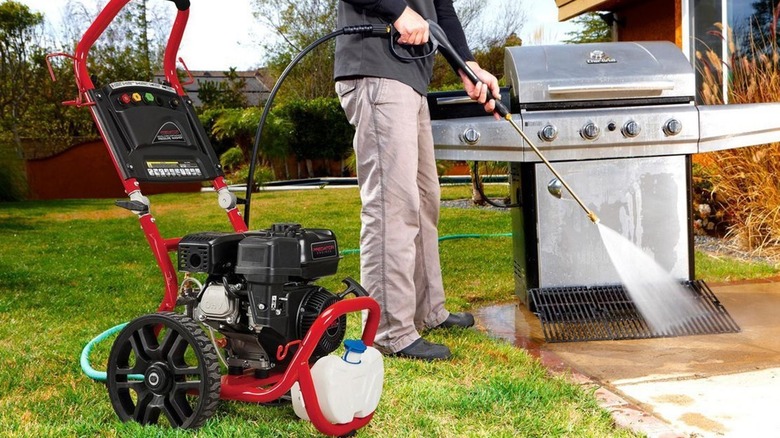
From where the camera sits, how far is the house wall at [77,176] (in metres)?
14.8

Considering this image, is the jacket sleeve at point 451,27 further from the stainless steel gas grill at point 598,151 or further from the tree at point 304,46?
the tree at point 304,46

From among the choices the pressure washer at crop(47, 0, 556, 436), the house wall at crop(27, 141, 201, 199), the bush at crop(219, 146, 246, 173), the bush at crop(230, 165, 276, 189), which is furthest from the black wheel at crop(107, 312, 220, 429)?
the bush at crop(219, 146, 246, 173)

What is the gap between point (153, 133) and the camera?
2334 millimetres

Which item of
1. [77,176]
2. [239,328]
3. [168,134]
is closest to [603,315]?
[239,328]

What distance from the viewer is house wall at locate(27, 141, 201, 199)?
14.8 meters

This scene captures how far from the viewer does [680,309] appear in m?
3.26

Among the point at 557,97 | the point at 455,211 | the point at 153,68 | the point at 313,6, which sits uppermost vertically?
the point at 313,6

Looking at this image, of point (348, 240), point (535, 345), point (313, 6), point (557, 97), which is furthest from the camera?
point (313, 6)

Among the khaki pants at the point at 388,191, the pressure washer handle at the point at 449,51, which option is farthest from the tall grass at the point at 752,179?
the khaki pants at the point at 388,191

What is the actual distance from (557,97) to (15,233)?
640 centimetres

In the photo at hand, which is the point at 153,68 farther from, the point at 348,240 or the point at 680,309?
the point at 680,309

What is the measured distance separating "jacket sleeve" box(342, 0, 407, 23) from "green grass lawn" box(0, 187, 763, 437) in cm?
110

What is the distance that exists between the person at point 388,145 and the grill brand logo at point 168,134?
59cm

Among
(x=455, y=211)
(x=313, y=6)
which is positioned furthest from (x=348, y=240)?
(x=313, y=6)
